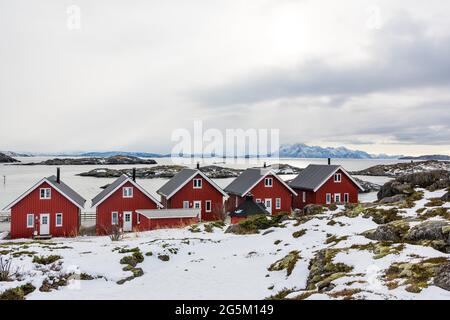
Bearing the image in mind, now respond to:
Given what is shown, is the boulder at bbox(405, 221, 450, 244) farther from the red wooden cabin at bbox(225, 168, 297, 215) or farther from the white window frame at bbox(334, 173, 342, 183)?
the white window frame at bbox(334, 173, 342, 183)

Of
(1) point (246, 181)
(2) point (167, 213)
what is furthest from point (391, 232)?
(1) point (246, 181)

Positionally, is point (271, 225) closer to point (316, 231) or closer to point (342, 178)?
point (316, 231)

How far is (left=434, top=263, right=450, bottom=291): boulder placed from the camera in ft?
33.8

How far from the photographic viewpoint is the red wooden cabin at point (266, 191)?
47.8 m

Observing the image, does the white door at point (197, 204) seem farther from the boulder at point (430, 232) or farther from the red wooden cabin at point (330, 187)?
the boulder at point (430, 232)

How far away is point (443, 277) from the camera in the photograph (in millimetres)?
10617

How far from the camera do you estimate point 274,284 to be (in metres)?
15.6

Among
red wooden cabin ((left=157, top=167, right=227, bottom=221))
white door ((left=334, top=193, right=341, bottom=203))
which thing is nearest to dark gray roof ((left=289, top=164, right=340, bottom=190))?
white door ((left=334, top=193, right=341, bottom=203))

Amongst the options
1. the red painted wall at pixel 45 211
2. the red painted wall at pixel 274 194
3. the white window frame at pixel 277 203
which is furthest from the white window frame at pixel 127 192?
the white window frame at pixel 277 203

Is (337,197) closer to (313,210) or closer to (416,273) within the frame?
(313,210)

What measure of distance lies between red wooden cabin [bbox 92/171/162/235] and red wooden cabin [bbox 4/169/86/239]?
2.76m

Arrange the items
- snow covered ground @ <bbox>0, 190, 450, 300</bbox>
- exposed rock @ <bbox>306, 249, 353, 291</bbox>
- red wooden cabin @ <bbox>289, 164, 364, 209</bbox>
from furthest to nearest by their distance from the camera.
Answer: red wooden cabin @ <bbox>289, 164, 364, 209</bbox>, snow covered ground @ <bbox>0, 190, 450, 300</bbox>, exposed rock @ <bbox>306, 249, 353, 291</bbox>
